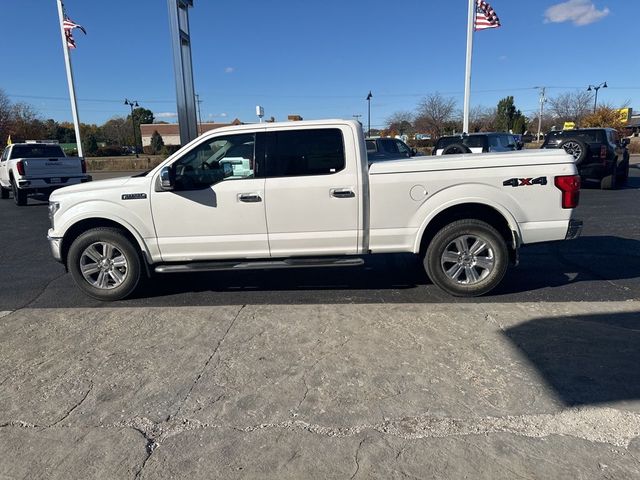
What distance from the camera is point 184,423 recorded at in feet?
9.59

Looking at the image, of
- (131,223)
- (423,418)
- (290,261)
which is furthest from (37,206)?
(423,418)

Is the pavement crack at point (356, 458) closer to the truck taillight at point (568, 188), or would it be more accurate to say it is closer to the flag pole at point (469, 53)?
the truck taillight at point (568, 188)

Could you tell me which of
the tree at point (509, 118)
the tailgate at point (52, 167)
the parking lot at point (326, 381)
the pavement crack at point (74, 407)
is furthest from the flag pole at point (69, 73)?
the tree at point (509, 118)

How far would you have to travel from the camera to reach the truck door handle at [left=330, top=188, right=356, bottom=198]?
15.9ft

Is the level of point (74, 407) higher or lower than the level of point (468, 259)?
lower

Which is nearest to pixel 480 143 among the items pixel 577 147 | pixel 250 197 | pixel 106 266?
pixel 577 147

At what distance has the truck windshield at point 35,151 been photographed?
589 inches

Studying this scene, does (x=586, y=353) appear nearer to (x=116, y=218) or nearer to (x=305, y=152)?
(x=305, y=152)

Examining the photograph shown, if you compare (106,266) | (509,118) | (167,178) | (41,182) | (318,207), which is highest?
(509,118)

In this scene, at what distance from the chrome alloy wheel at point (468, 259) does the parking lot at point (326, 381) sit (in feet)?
0.95

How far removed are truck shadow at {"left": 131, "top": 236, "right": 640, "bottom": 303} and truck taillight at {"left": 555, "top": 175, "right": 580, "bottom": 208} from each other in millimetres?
1069

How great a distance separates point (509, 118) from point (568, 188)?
219 feet

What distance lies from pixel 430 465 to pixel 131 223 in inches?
158

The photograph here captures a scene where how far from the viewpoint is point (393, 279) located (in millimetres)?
5816
